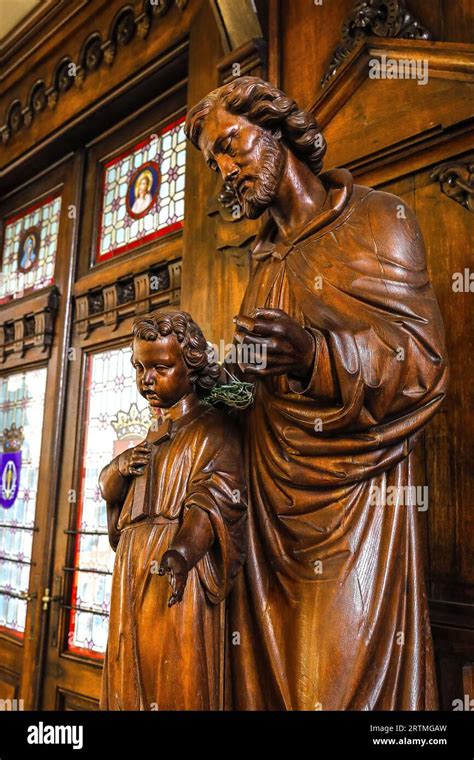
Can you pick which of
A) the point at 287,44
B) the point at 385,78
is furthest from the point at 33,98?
the point at 385,78

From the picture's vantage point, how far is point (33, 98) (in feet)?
15.2

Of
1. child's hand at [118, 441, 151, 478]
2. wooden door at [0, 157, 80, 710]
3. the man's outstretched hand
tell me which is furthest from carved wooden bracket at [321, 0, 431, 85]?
wooden door at [0, 157, 80, 710]

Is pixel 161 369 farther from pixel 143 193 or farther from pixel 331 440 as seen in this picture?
pixel 143 193

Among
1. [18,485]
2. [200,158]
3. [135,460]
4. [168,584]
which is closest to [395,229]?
[135,460]

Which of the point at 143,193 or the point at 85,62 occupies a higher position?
the point at 85,62

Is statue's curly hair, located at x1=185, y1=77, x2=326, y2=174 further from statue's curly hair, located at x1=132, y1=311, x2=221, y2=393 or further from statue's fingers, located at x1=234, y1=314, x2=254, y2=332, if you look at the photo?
statue's fingers, located at x1=234, y1=314, x2=254, y2=332

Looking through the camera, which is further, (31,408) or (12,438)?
(12,438)

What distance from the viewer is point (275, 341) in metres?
1.18

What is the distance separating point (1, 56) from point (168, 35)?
1964mm

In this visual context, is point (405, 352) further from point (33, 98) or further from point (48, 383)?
point (33, 98)

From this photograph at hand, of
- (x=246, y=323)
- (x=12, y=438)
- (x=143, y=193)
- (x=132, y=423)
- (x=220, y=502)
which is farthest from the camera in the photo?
(x=12, y=438)

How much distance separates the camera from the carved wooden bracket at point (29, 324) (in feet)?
14.4

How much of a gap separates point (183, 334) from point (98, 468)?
2579 millimetres

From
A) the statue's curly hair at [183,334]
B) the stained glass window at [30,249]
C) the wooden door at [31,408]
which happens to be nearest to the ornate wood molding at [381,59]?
the statue's curly hair at [183,334]
